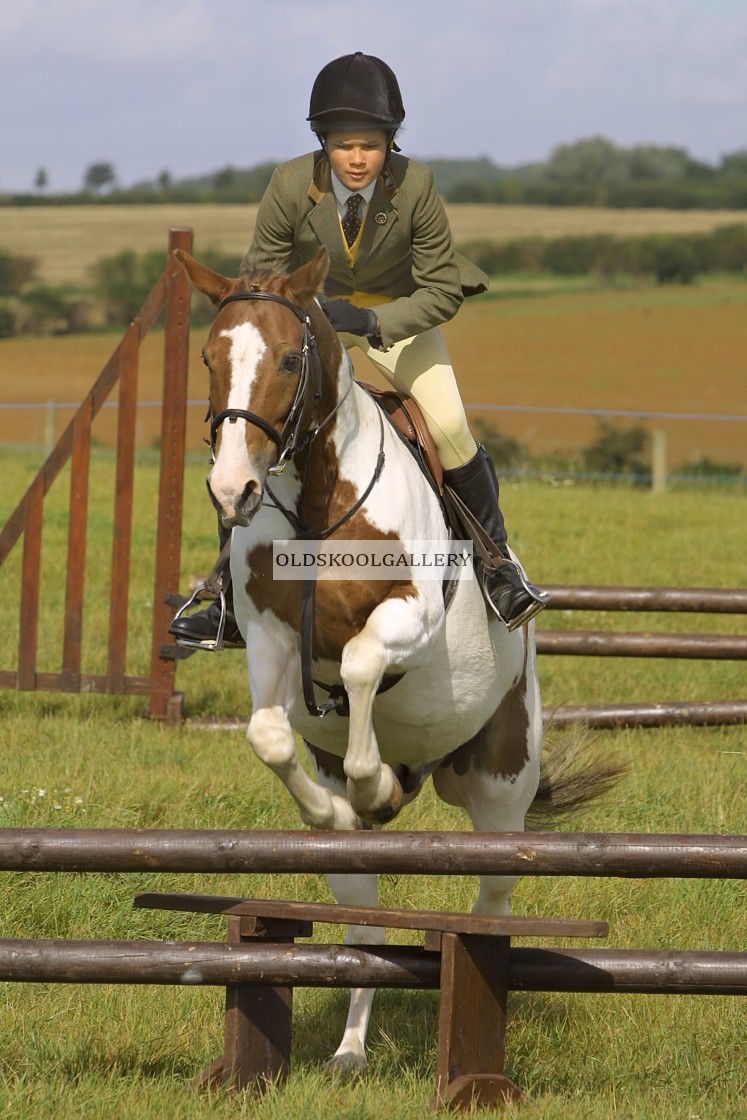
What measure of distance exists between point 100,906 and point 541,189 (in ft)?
264

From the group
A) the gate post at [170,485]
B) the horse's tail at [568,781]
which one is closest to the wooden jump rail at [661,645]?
the gate post at [170,485]

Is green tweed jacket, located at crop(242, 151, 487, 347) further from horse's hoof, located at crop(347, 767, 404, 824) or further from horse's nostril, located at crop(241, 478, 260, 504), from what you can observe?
horse's hoof, located at crop(347, 767, 404, 824)

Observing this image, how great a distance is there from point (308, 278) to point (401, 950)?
1934 millimetres

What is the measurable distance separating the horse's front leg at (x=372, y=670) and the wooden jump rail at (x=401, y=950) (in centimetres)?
45

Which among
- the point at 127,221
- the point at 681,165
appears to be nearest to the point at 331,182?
the point at 127,221

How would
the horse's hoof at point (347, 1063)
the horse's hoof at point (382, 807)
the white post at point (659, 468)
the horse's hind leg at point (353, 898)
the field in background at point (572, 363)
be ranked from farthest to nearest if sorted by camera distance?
1. the field in background at point (572, 363)
2. the white post at point (659, 468)
3. the horse's hind leg at point (353, 898)
4. the horse's hoof at point (382, 807)
5. the horse's hoof at point (347, 1063)

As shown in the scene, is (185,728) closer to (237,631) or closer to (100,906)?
(100,906)

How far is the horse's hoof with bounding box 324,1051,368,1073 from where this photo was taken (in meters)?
4.20

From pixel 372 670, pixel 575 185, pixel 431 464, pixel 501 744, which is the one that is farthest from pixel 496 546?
pixel 575 185

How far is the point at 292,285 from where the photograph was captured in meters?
3.95

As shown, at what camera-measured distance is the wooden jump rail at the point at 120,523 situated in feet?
26.4

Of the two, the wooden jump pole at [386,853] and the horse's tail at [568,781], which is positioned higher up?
the wooden jump pole at [386,853]

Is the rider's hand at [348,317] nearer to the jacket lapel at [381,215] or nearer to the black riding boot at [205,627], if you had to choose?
the jacket lapel at [381,215]

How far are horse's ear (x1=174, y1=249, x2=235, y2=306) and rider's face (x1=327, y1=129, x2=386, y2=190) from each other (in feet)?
2.29
